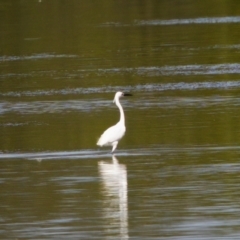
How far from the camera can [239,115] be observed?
22.3m

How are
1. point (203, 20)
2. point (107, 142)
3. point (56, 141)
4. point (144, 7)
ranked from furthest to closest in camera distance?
point (144, 7), point (203, 20), point (56, 141), point (107, 142)

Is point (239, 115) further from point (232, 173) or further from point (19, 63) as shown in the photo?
point (19, 63)

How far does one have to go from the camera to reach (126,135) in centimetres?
2062

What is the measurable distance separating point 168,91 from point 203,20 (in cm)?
2337

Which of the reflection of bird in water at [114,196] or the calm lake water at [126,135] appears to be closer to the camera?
the reflection of bird in water at [114,196]

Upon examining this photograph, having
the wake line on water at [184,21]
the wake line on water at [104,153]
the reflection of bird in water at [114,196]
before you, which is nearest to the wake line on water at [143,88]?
the wake line on water at [104,153]

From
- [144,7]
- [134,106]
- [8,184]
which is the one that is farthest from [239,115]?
[144,7]

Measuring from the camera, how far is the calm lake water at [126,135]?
42.6 ft

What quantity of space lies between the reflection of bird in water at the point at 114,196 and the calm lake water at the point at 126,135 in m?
0.02

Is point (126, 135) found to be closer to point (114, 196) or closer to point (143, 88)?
point (114, 196)

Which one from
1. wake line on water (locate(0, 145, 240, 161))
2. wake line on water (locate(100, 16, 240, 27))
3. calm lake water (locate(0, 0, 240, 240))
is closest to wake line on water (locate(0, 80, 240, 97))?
calm lake water (locate(0, 0, 240, 240))

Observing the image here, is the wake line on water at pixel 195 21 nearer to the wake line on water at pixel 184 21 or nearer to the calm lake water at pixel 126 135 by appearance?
A: the wake line on water at pixel 184 21

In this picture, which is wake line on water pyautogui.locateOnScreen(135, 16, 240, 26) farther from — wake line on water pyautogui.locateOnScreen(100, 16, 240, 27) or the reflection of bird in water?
the reflection of bird in water

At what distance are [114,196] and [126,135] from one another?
6.22 metres
